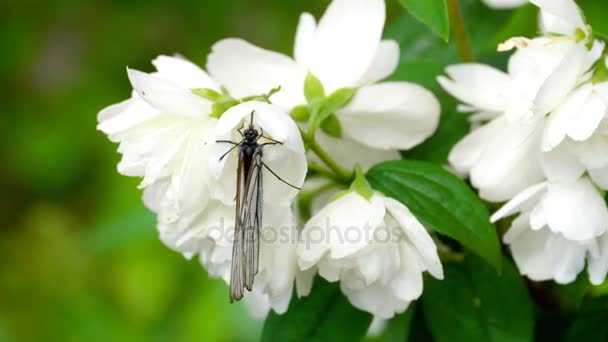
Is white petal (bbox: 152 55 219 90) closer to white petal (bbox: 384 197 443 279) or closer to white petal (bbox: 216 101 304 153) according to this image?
white petal (bbox: 216 101 304 153)

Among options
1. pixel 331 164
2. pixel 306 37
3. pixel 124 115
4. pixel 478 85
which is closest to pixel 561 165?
pixel 478 85

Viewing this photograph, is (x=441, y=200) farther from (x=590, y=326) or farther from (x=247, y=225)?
(x=590, y=326)

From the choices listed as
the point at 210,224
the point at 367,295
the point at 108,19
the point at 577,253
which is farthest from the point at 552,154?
the point at 108,19

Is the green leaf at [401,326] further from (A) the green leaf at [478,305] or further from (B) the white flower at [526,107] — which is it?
(B) the white flower at [526,107]

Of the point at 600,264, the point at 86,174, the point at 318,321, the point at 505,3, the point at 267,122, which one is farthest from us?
the point at 86,174

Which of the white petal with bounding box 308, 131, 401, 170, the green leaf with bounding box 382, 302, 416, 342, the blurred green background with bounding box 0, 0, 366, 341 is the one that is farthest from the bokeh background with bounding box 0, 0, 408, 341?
the white petal with bounding box 308, 131, 401, 170

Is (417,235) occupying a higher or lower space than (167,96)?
lower

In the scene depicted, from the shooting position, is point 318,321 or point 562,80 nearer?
point 562,80
